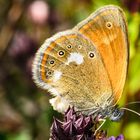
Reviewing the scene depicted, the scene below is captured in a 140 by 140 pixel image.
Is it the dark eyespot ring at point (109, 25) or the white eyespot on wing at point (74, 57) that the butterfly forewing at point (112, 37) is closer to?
the dark eyespot ring at point (109, 25)

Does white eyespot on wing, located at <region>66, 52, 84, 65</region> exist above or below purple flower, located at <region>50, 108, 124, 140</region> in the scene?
above

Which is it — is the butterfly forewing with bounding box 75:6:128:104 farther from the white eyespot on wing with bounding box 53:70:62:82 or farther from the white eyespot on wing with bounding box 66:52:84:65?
the white eyespot on wing with bounding box 53:70:62:82

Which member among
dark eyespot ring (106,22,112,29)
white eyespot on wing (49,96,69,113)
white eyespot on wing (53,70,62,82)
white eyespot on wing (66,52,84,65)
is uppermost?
dark eyespot ring (106,22,112,29)

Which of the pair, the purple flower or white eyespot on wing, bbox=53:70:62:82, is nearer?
the purple flower

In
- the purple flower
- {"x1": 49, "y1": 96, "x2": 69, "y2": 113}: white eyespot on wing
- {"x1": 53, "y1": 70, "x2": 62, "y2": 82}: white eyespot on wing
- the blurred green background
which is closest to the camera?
the purple flower

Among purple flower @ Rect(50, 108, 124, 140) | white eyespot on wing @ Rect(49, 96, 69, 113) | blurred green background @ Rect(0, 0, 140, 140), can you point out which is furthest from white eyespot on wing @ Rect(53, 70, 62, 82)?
blurred green background @ Rect(0, 0, 140, 140)

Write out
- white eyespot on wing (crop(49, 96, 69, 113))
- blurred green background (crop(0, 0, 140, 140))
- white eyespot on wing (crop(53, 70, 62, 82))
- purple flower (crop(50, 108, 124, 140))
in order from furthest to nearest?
blurred green background (crop(0, 0, 140, 140)) < white eyespot on wing (crop(53, 70, 62, 82)) < white eyespot on wing (crop(49, 96, 69, 113)) < purple flower (crop(50, 108, 124, 140))

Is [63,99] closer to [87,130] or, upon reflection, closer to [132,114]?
[87,130]
